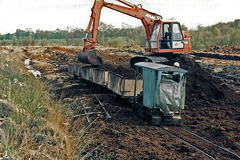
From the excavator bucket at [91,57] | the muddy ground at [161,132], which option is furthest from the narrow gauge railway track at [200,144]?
the excavator bucket at [91,57]

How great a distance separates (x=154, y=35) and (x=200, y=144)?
439 inches

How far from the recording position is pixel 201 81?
1716cm

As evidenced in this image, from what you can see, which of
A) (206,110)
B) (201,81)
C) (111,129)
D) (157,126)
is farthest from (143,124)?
(201,81)

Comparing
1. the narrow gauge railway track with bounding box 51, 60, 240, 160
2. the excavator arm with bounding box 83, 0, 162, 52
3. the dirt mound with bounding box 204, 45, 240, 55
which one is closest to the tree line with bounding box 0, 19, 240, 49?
the excavator arm with bounding box 83, 0, 162, 52

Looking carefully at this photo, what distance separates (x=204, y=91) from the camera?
1641 centimetres

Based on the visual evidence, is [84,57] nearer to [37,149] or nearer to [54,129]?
[54,129]

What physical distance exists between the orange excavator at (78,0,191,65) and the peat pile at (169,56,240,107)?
1580 mm

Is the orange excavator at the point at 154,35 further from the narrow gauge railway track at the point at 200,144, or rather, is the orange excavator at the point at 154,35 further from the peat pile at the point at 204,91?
the narrow gauge railway track at the point at 200,144

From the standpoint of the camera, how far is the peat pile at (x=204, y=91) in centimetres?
1532

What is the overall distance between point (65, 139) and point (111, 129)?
2758 millimetres

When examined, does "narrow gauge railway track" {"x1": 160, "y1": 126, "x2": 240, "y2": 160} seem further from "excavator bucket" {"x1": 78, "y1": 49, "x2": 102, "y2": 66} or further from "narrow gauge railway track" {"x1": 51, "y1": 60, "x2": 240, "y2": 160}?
"excavator bucket" {"x1": 78, "y1": 49, "x2": 102, "y2": 66}

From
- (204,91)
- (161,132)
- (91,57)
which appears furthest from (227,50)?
(161,132)

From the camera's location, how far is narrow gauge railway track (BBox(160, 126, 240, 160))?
340 inches

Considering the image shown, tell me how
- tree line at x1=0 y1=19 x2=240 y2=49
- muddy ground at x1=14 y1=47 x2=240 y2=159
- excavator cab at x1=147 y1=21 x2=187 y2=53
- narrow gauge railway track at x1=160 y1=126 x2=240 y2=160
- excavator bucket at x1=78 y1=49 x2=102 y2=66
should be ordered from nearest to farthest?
narrow gauge railway track at x1=160 y1=126 x2=240 y2=160
muddy ground at x1=14 y1=47 x2=240 y2=159
excavator cab at x1=147 y1=21 x2=187 y2=53
excavator bucket at x1=78 y1=49 x2=102 y2=66
tree line at x1=0 y1=19 x2=240 y2=49
